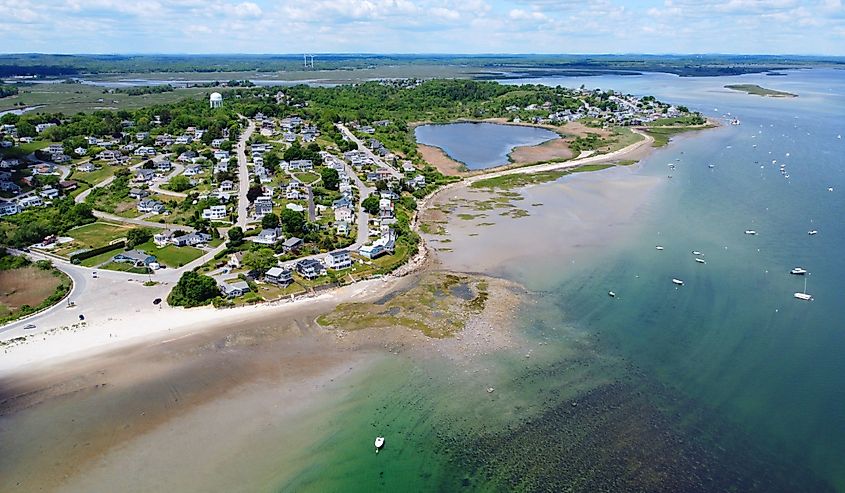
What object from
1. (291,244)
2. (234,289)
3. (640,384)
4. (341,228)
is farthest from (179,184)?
(640,384)

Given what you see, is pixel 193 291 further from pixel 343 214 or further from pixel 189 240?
pixel 343 214

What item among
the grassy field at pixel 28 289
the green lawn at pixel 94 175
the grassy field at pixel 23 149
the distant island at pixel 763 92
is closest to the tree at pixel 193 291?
the grassy field at pixel 28 289

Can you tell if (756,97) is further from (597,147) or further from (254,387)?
(254,387)

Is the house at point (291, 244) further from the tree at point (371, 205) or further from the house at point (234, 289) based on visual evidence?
the tree at point (371, 205)

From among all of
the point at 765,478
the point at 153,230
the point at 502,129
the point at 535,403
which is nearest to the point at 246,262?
the point at 153,230

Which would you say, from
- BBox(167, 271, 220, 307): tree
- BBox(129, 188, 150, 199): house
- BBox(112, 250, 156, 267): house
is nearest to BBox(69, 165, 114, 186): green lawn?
BBox(129, 188, 150, 199): house

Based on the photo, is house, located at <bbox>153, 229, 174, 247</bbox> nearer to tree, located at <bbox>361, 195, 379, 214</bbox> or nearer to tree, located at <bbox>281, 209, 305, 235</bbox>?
tree, located at <bbox>281, 209, 305, 235</bbox>
